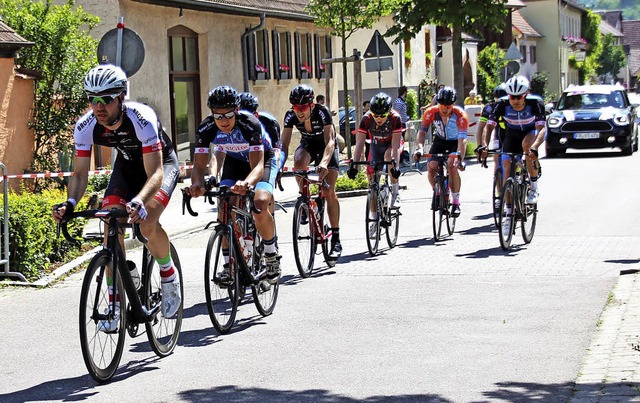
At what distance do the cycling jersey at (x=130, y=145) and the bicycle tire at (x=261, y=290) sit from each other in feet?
5.20

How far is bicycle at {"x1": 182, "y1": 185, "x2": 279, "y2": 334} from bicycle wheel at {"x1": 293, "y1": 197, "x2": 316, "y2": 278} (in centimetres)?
176

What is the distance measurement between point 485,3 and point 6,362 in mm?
26878

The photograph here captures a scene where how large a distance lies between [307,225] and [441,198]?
316 centimetres

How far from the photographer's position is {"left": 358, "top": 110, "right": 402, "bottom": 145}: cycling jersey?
45.7 feet

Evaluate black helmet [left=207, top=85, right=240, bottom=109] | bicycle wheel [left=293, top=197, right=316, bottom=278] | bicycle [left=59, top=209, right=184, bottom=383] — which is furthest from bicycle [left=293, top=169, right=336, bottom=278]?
bicycle [left=59, top=209, right=184, bottom=383]

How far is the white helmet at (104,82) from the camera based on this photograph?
7328 millimetres

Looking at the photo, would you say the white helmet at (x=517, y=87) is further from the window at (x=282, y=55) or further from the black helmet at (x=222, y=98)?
the window at (x=282, y=55)

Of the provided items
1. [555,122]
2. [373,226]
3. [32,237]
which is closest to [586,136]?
[555,122]

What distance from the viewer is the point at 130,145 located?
774cm

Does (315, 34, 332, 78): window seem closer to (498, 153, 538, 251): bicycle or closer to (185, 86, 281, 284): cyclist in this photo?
(498, 153, 538, 251): bicycle

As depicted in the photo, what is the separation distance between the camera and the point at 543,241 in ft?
46.9

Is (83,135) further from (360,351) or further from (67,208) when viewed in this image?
(360,351)

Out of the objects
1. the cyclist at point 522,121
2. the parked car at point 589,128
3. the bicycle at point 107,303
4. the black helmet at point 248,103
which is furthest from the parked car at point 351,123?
the bicycle at point 107,303

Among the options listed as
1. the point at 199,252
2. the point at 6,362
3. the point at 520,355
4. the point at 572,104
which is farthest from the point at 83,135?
the point at 572,104
